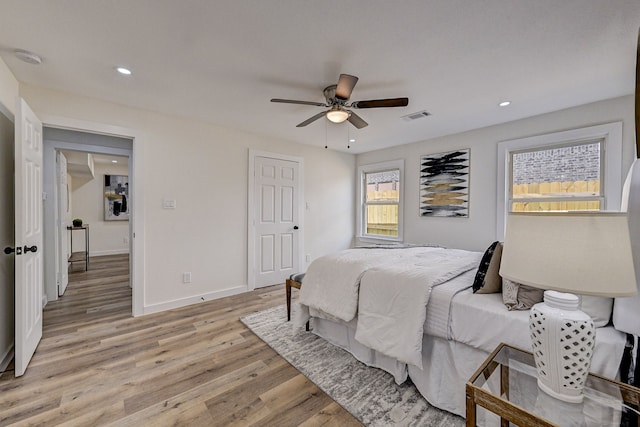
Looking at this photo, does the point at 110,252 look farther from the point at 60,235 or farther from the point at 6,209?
the point at 6,209

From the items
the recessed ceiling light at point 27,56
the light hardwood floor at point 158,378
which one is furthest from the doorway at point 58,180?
the recessed ceiling light at point 27,56

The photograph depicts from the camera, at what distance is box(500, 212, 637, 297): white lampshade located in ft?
2.77

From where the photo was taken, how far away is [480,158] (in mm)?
3736

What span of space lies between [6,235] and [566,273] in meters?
3.55

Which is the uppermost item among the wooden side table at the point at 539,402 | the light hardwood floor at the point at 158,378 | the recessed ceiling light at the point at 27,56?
the recessed ceiling light at the point at 27,56

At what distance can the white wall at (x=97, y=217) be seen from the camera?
261 inches

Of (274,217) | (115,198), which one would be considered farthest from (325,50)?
(115,198)

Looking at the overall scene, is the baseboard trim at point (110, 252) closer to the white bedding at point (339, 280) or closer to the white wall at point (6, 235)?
the white wall at point (6, 235)

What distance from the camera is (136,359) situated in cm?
220

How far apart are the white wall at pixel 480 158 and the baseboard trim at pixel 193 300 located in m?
2.91

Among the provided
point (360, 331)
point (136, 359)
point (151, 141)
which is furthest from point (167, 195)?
point (360, 331)

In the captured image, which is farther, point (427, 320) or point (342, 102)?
point (342, 102)

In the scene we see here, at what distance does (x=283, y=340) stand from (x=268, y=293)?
146 centimetres

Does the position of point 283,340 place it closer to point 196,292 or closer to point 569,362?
point 196,292
